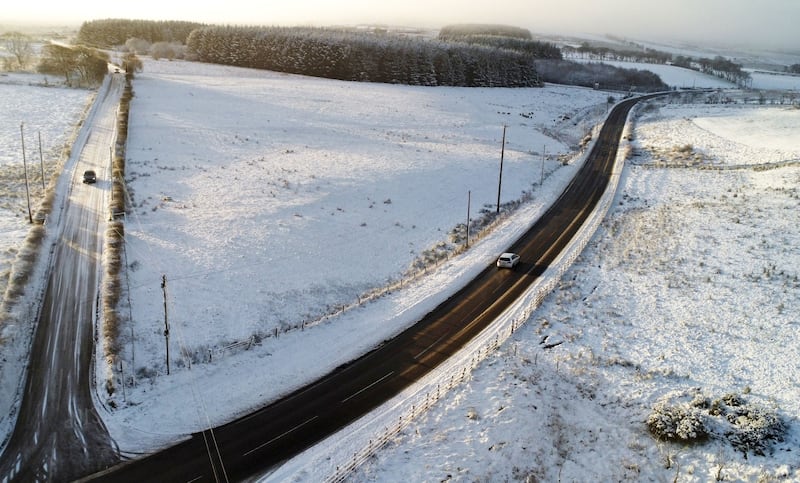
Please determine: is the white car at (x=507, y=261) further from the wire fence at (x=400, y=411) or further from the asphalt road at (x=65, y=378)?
the asphalt road at (x=65, y=378)

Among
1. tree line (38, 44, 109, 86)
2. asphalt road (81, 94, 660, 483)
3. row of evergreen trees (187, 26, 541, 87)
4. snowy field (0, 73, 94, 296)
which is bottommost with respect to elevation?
asphalt road (81, 94, 660, 483)

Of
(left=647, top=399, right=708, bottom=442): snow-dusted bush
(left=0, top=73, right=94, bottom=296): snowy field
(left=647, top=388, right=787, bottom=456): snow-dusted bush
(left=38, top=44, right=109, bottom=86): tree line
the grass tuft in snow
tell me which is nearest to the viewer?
(left=647, top=388, right=787, bottom=456): snow-dusted bush

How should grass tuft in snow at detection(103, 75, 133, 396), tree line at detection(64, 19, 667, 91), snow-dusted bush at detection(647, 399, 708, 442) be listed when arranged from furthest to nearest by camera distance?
tree line at detection(64, 19, 667, 91), grass tuft in snow at detection(103, 75, 133, 396), snow-dusted bush at detection(647, 399, 708, 442)

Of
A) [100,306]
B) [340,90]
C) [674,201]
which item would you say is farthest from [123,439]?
[340,90]

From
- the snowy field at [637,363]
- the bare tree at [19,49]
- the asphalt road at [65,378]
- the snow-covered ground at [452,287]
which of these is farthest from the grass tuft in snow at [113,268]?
the bare tree at [19,49]

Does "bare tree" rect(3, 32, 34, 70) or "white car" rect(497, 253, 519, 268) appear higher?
"bare tree" rect(3, 32, 34, 70)

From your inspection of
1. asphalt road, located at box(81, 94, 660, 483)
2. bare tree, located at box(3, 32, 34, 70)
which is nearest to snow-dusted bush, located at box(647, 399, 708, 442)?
asphalt road, located at box(81, 94, 660, 483)

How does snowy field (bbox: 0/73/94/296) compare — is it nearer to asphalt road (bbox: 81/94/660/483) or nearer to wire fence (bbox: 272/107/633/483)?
asphalt road (bbox: 81/94/660/483)
